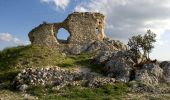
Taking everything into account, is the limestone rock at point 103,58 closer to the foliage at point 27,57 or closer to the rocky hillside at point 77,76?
the rocky hillside at point 77,76

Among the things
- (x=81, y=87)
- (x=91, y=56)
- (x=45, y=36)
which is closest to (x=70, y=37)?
(x=45, y=36)

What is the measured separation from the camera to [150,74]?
38.4 meters

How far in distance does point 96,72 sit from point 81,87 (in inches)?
222

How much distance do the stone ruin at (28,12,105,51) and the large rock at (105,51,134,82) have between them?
1393 cm

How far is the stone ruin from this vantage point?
183 ft

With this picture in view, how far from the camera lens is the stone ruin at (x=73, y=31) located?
55688 millimetres

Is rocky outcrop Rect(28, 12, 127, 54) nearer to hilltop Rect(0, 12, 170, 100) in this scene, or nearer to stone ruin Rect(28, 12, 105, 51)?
stone ruin Rect(28, 12, 105, 51)

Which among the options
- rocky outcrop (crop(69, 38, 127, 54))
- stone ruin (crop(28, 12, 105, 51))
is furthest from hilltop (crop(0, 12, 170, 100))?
stone ruin (crop(28, 12, 105, 51))

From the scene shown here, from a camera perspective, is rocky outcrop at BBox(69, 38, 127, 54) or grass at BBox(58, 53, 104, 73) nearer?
grass at BBox(58, 53, 104, 73)

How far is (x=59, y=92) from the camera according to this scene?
34.7 metres

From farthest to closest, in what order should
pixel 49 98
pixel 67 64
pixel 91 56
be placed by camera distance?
pixel 91 56 < pixel 67 64 < pixel 49 98

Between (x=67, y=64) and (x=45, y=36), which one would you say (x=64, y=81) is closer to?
(x=67, y=64)

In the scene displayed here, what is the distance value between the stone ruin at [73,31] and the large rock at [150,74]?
17.1 m

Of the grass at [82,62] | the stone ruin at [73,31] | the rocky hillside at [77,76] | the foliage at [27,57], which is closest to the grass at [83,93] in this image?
the rocky hillside at [77,76]
